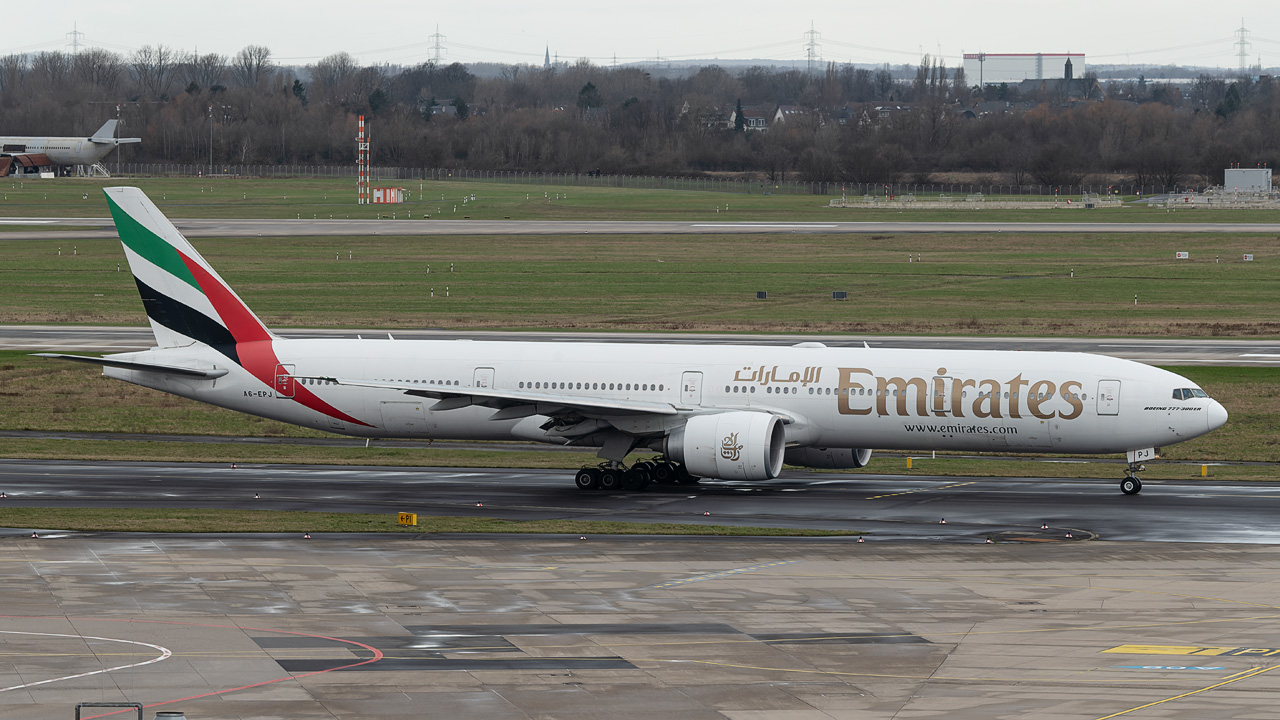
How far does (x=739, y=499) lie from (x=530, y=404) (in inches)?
251

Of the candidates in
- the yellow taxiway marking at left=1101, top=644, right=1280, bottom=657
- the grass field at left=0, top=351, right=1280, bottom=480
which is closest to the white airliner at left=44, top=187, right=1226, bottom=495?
the grass field at left=0, top=351, right=1280, bottom=480

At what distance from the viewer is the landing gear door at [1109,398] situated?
4050cm

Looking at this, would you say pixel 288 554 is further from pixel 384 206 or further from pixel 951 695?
pixel 384 206

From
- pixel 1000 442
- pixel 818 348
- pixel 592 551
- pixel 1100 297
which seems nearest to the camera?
pixel 592 551

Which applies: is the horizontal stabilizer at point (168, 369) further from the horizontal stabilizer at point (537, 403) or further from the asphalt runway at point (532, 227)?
the asphalt runway at point (532, 227)

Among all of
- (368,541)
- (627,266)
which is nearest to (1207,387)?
(368,541)

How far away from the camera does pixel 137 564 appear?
31453 millimetres

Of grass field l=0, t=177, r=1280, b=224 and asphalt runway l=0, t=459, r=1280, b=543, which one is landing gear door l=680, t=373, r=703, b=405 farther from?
grass field l=0, t=177, r=1280, b=224

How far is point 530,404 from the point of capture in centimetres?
4169

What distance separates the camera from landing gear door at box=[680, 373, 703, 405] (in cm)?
4269

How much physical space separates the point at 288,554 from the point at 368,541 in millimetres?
2349

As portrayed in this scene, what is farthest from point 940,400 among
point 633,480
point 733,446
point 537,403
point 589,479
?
point 537,403

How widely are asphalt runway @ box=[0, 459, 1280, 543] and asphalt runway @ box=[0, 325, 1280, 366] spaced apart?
24.4m

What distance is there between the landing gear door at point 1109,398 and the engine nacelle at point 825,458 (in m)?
7.00
